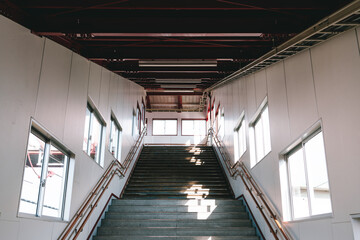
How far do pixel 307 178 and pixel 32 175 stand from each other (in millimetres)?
4075

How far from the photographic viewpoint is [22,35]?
430 centimetres

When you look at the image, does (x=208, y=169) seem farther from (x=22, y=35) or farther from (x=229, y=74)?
(x=22, y=35)

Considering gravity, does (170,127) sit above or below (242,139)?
above

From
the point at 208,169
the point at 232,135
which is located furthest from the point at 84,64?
the point at 208,169

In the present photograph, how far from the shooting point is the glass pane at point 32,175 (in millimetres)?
4528

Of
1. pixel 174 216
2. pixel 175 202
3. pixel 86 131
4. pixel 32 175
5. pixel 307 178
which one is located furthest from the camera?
pixel 175 202

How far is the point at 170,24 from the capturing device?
581cm

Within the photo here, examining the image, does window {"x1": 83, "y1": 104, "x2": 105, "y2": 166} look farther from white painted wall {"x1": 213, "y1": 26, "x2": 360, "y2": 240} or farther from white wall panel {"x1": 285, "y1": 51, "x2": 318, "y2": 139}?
white wall panel {"x1": 285, "y1": 51, "x2": 318, "y2": 139}

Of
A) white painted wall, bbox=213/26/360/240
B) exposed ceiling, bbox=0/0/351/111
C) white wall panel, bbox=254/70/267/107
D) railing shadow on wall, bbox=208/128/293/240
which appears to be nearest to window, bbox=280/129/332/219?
white painted wall, bbox=213/26/360/240

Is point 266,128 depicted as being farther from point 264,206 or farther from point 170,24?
point 170,24

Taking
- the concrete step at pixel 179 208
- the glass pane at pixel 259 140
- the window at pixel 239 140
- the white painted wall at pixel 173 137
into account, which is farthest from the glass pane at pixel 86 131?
the white painted wall at pixel 173 137

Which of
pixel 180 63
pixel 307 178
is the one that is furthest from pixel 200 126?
pixel 307 178

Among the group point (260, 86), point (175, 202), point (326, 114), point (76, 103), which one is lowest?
point (175, 202)

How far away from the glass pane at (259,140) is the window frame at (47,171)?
13.7ft
